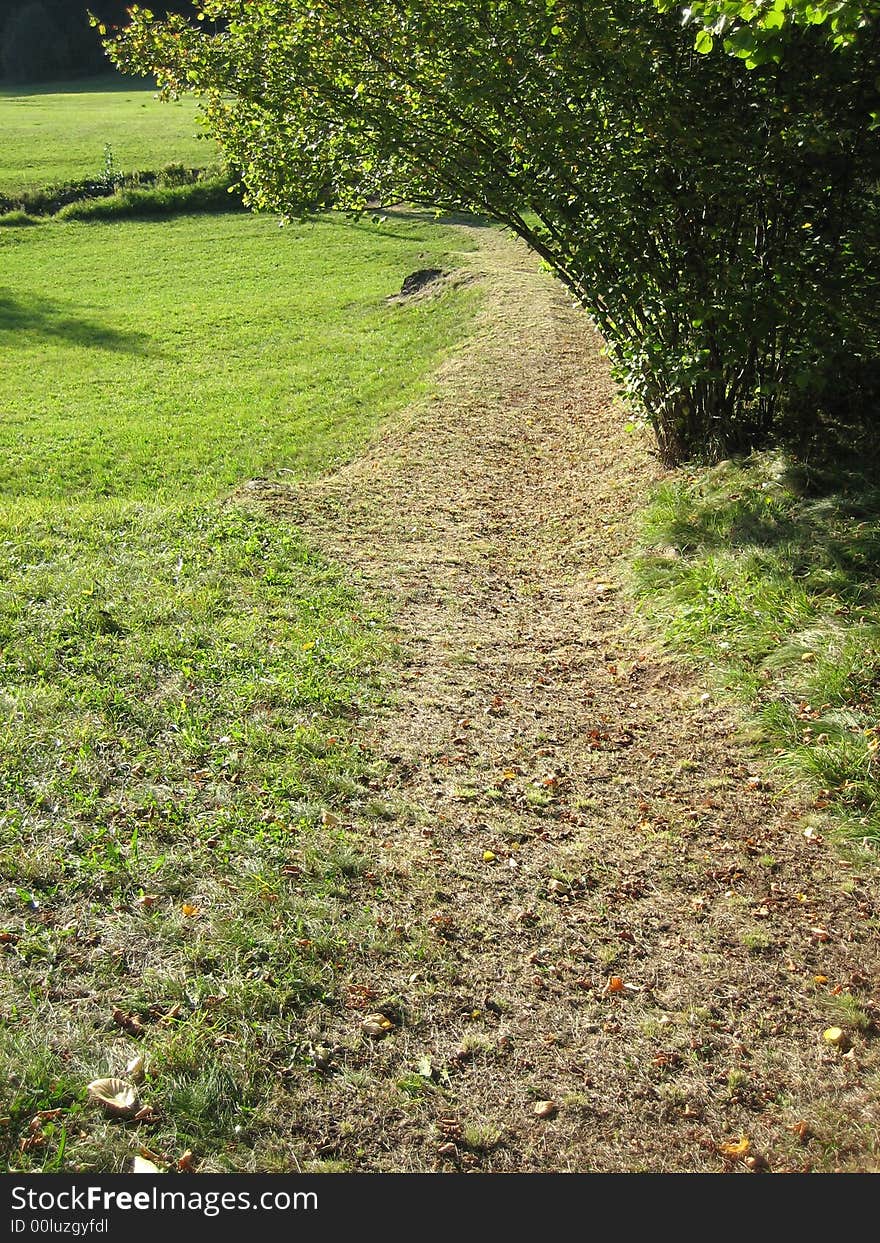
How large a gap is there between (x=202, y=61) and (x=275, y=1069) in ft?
28.1

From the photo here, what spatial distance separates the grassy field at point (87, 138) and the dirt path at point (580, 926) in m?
26.7

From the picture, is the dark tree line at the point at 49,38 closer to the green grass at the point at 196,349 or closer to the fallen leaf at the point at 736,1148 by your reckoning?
the green grass at the point at 196,349

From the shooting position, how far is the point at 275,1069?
Answer: 357 cm

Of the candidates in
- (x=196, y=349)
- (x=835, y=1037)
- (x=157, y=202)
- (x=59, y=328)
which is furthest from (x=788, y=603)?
(x=157, y=202)

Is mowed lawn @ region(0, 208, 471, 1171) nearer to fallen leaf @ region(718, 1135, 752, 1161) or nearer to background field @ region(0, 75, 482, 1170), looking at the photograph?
background field @ region(0, 75, 482, 1170)

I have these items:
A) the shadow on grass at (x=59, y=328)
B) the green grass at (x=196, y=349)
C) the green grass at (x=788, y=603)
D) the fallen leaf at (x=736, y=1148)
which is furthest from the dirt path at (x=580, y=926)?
the shadow on grass at (x=59, y=328)

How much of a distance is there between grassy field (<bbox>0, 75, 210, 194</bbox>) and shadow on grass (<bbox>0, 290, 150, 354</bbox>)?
10232mm

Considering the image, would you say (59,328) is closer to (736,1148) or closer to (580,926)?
(580,926)

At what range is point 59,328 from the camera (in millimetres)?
19234

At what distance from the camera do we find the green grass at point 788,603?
5.16m

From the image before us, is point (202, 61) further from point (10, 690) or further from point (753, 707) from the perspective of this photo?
point (753, 707)

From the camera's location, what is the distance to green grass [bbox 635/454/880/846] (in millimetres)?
5160

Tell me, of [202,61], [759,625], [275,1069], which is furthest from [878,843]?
[202,61]

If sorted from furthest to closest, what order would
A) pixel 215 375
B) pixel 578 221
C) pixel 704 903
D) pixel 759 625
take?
pixel 215 375 < pixel 578 221 < pixel 759 625 < pixel 704 903
